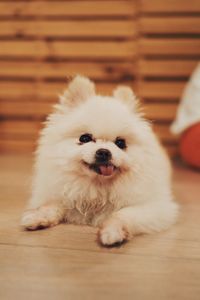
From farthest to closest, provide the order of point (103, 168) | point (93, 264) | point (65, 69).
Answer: point (65, 69) < point (103, 168) < point (93, 264)

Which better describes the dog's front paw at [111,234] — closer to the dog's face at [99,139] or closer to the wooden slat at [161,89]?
the dog's face at [99,139]

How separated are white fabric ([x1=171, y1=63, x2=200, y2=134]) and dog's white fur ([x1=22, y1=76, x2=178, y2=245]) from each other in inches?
48.7

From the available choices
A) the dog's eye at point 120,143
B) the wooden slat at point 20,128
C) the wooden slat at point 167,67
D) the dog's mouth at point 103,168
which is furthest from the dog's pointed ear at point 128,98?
the wooden slat at point 20,128

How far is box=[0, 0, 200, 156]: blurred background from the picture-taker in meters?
3.26

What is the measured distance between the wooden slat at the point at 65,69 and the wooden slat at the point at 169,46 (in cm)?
20

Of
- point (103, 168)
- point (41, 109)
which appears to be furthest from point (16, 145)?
point (103, 168)

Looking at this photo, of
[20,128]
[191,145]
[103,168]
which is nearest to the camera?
[103,168]

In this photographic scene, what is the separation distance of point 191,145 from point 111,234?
5.29 ft

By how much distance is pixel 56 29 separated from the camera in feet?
11.0

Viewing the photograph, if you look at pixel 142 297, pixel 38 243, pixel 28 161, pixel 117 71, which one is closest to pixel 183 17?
pixel 117 71

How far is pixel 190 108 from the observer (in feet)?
9.62

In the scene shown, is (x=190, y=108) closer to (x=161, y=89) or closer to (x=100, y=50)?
(x=161, y=89)

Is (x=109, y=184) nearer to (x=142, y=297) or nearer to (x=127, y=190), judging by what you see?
(x=127, y=190)

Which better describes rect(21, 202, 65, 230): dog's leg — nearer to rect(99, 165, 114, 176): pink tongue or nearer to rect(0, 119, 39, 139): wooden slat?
rect(99, 165, 114, 176): pink tongue
